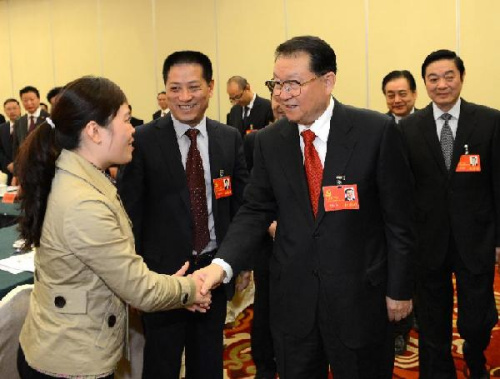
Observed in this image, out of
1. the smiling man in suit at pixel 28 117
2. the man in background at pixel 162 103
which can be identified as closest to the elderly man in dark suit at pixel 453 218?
the smiling man in suit at pixel 28 117

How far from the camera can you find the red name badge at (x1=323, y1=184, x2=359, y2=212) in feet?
5.49

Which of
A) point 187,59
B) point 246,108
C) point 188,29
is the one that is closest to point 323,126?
point 187,59

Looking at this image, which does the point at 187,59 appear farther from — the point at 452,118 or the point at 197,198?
the point at 452,118

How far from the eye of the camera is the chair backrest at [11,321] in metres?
1.80

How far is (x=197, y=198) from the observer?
2174 mm

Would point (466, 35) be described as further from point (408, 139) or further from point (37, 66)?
point (37, 66)

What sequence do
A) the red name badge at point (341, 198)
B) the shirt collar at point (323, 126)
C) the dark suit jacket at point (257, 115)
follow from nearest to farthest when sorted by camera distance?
1. the red name badge at point (341, 198)
2. the shirt collar at point (323, 126)
3. the dark suit jacket at point (257, 115)

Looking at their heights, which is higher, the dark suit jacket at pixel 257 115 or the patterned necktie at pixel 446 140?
the dark suit jacket at pixel 257 115

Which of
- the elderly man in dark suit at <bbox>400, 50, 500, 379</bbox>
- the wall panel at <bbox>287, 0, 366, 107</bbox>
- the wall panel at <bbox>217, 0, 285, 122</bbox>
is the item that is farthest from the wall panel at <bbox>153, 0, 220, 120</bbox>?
the elderly man in dark suit at <bbox>400, 50, 500, 379</bbox>

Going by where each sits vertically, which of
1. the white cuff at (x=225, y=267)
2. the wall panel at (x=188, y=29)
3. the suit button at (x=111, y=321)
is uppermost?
the wall panel at (x=188, y=29)

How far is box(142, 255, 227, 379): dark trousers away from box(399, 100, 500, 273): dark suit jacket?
1.11 meters

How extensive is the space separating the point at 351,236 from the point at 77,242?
0.88 meters

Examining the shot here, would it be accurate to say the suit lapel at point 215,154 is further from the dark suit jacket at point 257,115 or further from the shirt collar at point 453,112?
the dark suit jacket at point 257,115

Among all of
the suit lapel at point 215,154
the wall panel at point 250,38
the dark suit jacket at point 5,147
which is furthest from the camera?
the wall panel at point 250,38
